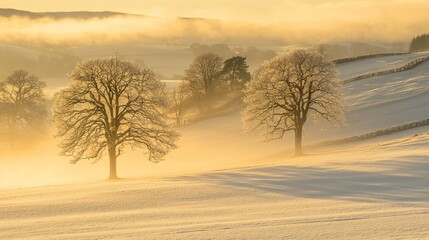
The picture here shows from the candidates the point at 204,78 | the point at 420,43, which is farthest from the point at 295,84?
the point at 420,43

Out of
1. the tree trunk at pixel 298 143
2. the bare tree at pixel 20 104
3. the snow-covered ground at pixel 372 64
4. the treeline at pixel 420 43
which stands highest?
the treeline at pixel 420 43

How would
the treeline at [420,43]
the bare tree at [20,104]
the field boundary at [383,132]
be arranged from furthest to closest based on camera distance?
1. the treeline at [420,43]
2. the bare tree at [20,104]
3. the field boundary at [383,132]

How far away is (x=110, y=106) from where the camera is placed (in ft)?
121

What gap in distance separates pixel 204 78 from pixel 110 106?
184 ft

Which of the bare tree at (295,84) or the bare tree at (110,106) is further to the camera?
the bare tree at (295,84)

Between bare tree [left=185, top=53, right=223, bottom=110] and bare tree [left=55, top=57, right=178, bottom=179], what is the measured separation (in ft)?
177

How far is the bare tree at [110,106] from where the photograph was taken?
36.3 metres

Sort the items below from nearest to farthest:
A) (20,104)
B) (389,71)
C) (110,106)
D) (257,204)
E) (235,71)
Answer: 1. (257,204)
2. (110,106)
3. (20,104)
4. (389,71)
5. (235,71)

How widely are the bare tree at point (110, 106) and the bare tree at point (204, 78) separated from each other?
177ft

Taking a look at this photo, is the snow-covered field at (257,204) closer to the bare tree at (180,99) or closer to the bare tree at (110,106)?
the bare tree at (110,106)

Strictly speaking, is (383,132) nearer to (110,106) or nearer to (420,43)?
(110,106)

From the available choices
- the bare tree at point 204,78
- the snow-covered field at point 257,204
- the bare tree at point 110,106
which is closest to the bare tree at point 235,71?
the bare tree at point 204,78

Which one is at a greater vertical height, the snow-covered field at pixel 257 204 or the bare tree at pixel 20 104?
the bare tree at pixel 20 104

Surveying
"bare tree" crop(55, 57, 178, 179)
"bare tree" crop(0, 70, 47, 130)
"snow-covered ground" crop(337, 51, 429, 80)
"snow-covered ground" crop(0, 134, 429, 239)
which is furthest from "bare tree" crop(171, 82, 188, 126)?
"snow-covered ground" crop(0, 134, 429, 239)
